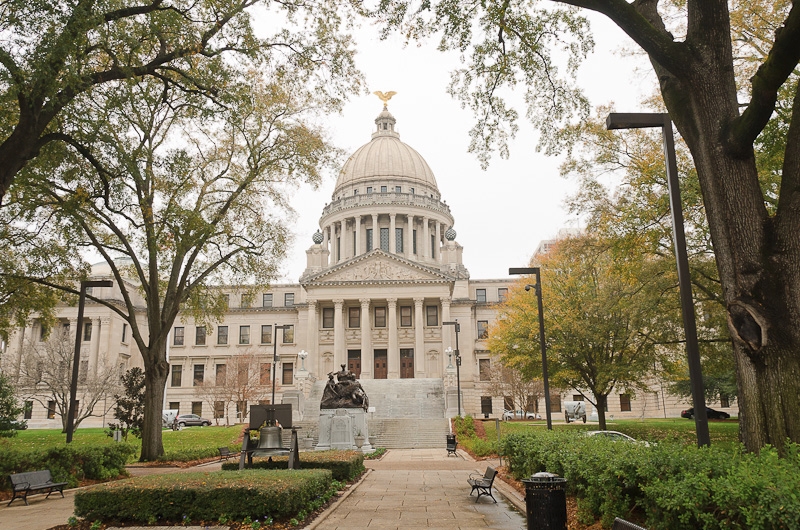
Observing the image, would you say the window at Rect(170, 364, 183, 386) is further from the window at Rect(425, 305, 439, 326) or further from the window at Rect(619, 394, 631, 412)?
the window at Rect(619, 394, 631, 412)

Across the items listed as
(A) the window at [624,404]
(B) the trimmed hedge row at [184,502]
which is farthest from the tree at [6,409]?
(A) the window at [624,404]

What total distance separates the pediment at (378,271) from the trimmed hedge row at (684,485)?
52111 mm

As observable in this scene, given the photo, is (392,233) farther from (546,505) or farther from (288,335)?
(546,505)

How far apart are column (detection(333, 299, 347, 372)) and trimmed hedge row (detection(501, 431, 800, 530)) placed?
5138 centimetres

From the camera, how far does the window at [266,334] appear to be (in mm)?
74000

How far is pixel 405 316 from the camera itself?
65.4 meters

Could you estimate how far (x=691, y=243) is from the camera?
2369cm

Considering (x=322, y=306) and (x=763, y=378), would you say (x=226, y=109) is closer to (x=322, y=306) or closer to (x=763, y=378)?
(x=763, y=378)

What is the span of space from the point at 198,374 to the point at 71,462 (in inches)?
2319

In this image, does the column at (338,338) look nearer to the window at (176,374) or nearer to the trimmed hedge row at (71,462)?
the window at (176,374)

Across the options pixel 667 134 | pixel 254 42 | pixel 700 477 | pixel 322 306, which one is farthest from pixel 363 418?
pixel 322 306

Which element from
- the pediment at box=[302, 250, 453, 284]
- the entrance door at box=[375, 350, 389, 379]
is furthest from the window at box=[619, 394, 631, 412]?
the entrance door at box=[375, 350, 389, 379]

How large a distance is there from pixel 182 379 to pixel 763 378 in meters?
71.6

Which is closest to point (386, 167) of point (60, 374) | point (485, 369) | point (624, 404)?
point (485, 369)
